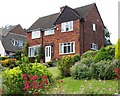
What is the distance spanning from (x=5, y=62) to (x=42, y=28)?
744 centimetres

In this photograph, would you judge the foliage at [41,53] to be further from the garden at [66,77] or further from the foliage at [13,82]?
the foliage at [13,82]

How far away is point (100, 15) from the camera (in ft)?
136

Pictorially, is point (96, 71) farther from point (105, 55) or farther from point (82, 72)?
point (105, 55)

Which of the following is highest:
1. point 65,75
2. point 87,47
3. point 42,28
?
point 42,28

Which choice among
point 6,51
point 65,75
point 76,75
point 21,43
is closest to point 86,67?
point 76,75

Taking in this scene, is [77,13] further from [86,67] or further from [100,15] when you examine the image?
[86,67]

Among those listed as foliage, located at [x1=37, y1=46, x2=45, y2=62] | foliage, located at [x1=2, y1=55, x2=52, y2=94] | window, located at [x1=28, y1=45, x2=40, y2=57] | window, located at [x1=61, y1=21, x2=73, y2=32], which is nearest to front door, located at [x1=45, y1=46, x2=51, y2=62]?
foliage, located at [x1=37, y1=46, x2=45, y2=62]

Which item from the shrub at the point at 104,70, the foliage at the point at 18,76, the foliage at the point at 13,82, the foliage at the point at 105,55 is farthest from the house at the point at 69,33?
the foliage at the point at 13,82

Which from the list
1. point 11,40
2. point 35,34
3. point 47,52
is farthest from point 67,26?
point 11,40

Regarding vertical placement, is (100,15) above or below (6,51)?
above

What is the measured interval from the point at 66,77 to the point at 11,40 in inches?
1514

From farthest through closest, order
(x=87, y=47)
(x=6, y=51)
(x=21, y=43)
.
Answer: (x=21, y=43), (x=6, y=51), (x=87, y=47)

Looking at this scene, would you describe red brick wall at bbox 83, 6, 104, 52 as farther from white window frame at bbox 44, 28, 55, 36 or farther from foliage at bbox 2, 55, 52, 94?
foliage at bbox 2, 55, 52, 94

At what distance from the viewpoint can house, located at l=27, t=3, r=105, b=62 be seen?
3641cm
